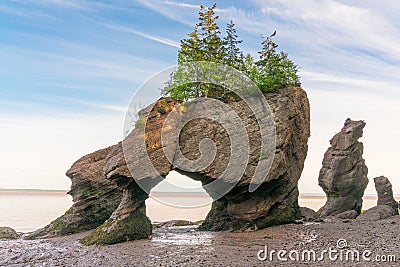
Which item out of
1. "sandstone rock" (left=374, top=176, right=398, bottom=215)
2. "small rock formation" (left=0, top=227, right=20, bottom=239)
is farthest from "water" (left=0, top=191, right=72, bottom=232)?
"sandstone rock" (left=374, top=176, right=398, bottom=215)

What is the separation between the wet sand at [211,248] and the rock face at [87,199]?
3.28m

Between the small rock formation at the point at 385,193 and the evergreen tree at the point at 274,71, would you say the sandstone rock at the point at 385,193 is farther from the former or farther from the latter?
the evergreen tree at the point at 274,71

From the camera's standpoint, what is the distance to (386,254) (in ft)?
61.5

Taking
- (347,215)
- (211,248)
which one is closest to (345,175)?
(347,215)

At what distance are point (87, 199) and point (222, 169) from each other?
37.3ft

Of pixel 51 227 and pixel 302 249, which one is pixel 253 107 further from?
pixel 51 227

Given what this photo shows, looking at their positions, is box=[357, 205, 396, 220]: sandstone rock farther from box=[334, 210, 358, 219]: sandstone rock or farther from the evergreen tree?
the evergreen tree

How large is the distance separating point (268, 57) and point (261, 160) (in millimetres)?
8689

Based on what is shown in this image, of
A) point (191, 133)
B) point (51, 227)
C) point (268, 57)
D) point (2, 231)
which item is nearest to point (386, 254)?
point (191, 133)

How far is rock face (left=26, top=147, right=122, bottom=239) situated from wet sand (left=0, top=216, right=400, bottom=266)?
3.28m

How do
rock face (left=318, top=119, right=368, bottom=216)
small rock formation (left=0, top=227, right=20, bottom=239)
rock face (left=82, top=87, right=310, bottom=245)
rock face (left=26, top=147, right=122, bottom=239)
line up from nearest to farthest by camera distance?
1. rock face (left=82, top=87, right=310, bottom=245)
2. rock face (left=26, top=147, right=122, bottom=239)
3. small rock formation (left=0, top=227, right=20, bottom=239)
4. rock face (left=318, top=119, right=368, bottom=216)

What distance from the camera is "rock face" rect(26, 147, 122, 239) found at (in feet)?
104

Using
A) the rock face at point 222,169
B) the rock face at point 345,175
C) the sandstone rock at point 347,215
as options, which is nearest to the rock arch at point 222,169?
the rock face at point 222,169

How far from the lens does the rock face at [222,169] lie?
83.5ft
